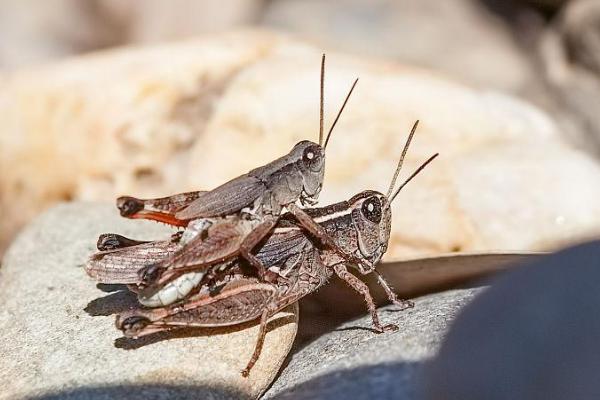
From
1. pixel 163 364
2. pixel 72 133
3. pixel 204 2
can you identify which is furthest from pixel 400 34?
pixel 163 364

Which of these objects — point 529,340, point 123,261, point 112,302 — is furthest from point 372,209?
point 529,340

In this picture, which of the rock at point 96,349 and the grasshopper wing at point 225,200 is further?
the grasshopper wing at point 225,200

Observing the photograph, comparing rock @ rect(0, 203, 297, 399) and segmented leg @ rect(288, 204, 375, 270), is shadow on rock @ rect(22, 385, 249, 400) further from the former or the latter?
segmented leg @ rect(288, 204, 375, 270)

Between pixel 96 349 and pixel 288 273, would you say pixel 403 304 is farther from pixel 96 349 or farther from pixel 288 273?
pixel 96 349

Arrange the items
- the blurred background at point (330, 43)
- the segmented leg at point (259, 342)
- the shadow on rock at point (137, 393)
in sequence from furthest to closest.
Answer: the blurred background at point (330, 43)
the segmented leg at point (259, 342)
the shadow on rock at point (137, 393)

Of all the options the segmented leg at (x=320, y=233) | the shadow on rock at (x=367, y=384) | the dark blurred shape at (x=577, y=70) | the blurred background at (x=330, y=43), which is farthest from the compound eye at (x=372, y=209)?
the dark blurred shape at (x=577, y=70)

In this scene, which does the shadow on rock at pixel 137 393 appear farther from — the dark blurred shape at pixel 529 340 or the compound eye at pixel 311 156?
the compound eye at pixel 311 156

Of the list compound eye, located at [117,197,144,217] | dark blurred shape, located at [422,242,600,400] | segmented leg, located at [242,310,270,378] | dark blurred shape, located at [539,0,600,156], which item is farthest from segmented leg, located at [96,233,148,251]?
dark blurred shape, located at [539,0,600,156]
